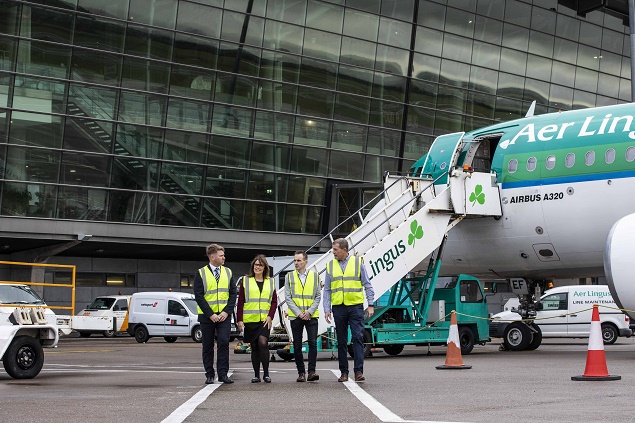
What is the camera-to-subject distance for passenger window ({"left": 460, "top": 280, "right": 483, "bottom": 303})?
2284 centimetres

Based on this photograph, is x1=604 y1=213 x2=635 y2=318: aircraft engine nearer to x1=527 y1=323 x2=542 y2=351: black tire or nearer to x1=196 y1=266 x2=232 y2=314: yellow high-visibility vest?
x1=527 y1=323 x2=542 y2=351: black tire

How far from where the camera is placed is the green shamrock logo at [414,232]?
819 inches

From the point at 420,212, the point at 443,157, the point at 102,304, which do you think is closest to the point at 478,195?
the point at 443,157

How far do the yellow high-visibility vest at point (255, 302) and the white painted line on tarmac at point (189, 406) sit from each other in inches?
44.4

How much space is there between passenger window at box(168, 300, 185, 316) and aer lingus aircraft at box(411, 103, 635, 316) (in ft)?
45.1

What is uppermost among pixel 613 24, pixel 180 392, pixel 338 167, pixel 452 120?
pixel 613 24

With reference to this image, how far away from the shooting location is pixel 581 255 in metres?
20.8

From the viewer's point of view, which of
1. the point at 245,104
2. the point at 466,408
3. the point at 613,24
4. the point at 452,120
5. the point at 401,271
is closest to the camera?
the point at 466,408

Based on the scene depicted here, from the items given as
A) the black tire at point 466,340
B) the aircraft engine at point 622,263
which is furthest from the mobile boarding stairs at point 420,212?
the aircraft engine at point 622,263

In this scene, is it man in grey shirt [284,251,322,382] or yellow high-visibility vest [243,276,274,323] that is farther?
yellow high-visibility vest [243,276,274,323]

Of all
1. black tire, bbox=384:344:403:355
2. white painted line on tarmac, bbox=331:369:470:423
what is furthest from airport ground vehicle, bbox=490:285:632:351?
white painted line on tarmac, bbox=331:369:470:423

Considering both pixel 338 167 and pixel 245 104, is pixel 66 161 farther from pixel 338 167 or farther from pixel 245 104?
pixel 338 167

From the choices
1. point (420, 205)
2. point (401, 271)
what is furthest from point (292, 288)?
point (420, 205)

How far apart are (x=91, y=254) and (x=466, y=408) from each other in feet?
117
